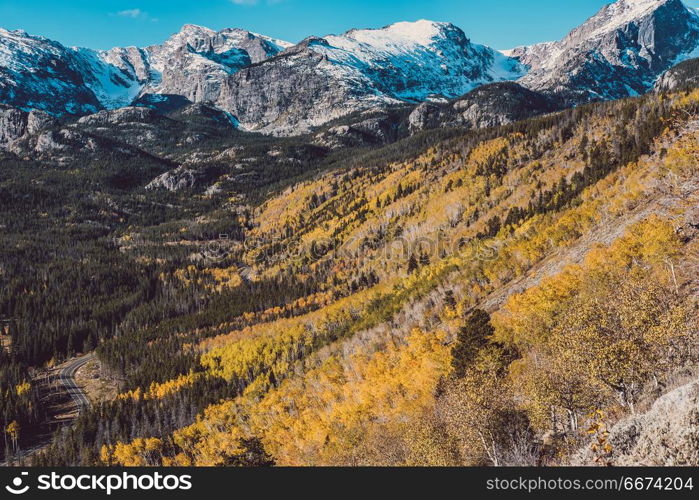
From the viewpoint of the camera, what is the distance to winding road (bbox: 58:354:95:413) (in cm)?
15588

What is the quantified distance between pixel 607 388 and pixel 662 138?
14198cm

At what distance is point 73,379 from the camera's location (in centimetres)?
17425

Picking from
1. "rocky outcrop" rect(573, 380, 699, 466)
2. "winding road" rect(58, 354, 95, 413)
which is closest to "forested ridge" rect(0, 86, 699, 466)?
"rocky outcrop" rect(573, 380, 699, 466)

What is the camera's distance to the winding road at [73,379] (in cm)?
15588

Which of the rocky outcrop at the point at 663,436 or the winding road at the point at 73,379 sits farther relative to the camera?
the winding road at the point at 73,379

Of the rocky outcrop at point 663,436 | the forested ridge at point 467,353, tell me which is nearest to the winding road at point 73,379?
the forested ridge at point 467,353

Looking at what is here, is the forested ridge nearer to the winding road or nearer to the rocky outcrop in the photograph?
the rocky outcrop

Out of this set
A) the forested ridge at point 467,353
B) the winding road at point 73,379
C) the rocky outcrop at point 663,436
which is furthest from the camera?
the winding road at point 73,379

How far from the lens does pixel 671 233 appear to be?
6391 cm

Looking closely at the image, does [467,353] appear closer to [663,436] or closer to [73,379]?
[663,436]

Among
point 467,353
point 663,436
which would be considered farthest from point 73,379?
point 663,436

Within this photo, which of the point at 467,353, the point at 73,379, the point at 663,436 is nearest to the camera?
the point at 663,436

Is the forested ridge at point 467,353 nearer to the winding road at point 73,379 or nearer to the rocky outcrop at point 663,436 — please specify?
the rocky outcrop at point 663,436

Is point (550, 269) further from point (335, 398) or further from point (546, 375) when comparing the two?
point (546, 375)
